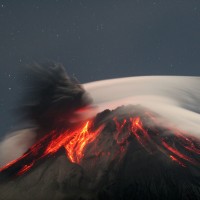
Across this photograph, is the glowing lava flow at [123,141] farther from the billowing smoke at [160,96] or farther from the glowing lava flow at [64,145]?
the billowing smoke at [160,96]

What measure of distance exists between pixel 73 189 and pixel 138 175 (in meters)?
2.74

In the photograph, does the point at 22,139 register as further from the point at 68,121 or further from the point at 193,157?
the point at 193,157

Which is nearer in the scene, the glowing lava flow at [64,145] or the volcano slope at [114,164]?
the volcano slope at [114,164]

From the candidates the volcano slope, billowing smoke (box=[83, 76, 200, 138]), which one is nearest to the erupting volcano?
the volcano slope

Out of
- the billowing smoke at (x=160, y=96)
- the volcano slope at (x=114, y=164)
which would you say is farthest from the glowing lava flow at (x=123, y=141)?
the billowing smoke at (x=160, y=96)

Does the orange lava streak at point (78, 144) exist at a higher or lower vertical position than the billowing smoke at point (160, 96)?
lower

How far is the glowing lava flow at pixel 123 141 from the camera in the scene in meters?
20.3

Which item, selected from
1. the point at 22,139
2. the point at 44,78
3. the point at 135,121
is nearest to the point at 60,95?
the point at 44,78

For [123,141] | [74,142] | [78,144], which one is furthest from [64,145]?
[123,141]

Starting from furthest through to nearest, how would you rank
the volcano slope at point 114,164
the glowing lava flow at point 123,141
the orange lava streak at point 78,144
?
the orange lava streak at point 78,144
the glowing lava flow at point 123,141
the volcano slope at point 114,164

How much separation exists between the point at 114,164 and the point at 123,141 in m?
1.56

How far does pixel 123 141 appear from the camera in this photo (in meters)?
21.1

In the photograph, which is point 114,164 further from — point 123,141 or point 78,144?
point 78,144

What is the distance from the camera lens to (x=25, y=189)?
19859 mm
